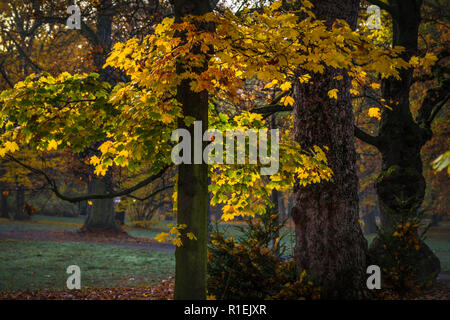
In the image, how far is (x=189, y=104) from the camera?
17.3 ft

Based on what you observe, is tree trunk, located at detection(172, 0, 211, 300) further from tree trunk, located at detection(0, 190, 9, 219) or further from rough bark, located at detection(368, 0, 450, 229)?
tree trunk, located at detection(0, 190, 9, 219)

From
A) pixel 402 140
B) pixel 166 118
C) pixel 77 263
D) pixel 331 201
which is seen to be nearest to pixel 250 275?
pixel 331 201

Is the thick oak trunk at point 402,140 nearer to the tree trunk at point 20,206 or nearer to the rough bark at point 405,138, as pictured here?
the rough bark at point 405,138

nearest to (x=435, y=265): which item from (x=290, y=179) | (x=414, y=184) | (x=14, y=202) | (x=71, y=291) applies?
(x=414, y=184)

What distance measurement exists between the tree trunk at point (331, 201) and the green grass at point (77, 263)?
19.8 ft

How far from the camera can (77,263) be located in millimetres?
13688

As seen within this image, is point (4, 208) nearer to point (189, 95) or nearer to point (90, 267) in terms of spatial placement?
point (90, 267)

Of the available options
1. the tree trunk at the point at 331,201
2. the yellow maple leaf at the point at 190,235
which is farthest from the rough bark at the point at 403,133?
the yellow maple leaf at the point at 190,235

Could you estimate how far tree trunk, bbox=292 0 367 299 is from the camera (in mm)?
7039

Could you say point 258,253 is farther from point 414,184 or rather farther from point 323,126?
point 414,184

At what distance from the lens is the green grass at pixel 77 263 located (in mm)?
10852

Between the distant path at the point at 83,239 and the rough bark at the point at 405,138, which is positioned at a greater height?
the rough bark at the point at 405,138

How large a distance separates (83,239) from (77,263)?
7.13 m

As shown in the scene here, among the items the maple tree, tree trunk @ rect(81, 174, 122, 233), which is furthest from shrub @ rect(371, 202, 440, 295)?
tree trunk @ rect(81, 174, 122, 233)
